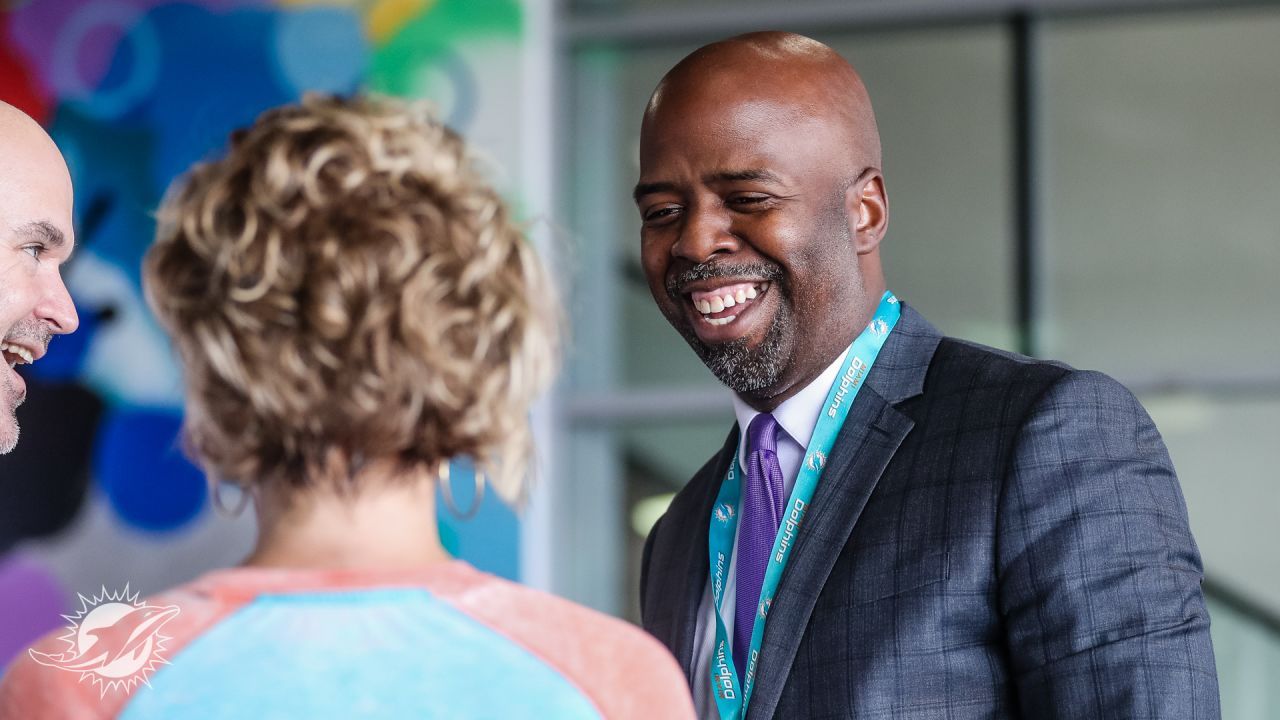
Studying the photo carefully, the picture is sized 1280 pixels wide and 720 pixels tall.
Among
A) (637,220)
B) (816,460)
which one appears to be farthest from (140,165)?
(816,460)

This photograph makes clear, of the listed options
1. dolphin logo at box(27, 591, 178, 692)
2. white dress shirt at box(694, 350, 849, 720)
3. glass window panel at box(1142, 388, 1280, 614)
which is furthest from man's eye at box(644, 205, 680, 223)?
glass window panel at box(1142, 388, 1280, 614)

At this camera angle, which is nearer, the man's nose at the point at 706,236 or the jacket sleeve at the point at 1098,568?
the jacket sleeve at the point at 1098,568

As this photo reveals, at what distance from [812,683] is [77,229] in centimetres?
417

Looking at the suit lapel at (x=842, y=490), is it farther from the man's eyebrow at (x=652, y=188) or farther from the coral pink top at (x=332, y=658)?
the coral pink top at (x=332, y=658)

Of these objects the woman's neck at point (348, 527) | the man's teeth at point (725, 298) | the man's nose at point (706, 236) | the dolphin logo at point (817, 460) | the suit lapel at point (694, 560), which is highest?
the man's nose at point (706, 236)

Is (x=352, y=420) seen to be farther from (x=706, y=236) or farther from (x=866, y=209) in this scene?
(x=866, y=209)

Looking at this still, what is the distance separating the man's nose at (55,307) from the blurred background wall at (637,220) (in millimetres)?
3088

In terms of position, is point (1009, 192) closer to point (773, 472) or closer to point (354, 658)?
point (773, 472)

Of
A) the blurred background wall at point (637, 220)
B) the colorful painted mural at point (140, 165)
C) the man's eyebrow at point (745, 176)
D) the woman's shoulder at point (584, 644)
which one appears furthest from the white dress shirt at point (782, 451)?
the blurred background wall at point (637, 220)

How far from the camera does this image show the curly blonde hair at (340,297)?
1052mm

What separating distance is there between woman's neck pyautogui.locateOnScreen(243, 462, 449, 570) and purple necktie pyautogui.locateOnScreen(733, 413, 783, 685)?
876 mm

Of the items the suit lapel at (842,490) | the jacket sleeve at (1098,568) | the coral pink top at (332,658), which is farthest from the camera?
the suit lapel at (842,490)

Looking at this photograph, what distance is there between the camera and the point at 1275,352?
4.89 m

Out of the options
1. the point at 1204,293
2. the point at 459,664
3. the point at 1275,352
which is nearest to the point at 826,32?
the point at 1204,293
